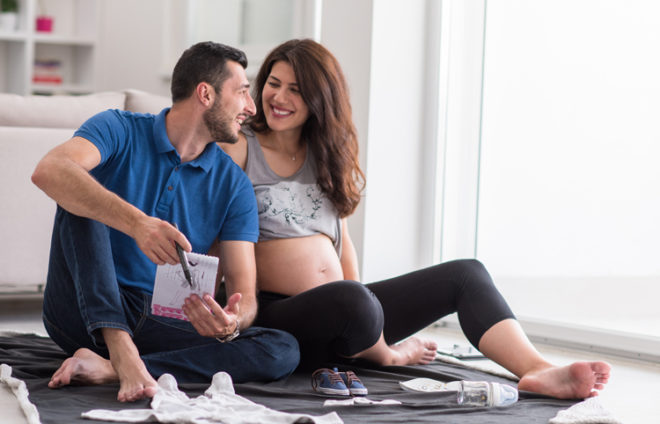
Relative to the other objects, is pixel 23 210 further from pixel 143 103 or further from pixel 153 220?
pixel 153 220

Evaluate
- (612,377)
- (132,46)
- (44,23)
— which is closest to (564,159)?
(612,377)

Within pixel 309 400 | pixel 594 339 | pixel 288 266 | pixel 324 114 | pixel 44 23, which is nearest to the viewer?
pixel 309 400

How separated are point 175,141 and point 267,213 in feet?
1.11

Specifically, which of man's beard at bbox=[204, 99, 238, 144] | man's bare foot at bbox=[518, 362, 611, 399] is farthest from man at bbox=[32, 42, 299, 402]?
man's bare foot at bbox=[518, 362, 611, 399]

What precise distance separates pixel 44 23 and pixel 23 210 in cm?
354

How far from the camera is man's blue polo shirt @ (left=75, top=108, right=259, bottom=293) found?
7.27 ft

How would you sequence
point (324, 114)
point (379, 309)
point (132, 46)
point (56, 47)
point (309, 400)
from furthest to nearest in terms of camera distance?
point (56, 47) → point (132, 46) → point (324, 114) → point (379, 309) → point (309, 400)

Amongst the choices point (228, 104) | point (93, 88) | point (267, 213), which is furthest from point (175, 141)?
point (93, 88)

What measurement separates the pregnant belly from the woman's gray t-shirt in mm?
25

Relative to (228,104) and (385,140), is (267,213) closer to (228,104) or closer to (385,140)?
(228,104)

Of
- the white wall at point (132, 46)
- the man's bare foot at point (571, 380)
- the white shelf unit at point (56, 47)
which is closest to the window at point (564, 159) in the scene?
the man's bare foot at point (571, 380)

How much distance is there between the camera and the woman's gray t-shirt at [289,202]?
2.48 metres

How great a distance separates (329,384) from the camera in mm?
2223

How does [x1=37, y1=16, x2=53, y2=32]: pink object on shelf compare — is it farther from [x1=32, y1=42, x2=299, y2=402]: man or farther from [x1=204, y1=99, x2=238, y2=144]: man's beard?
[x1=204, y1=99, x2=238, y2=144]: man's beard
